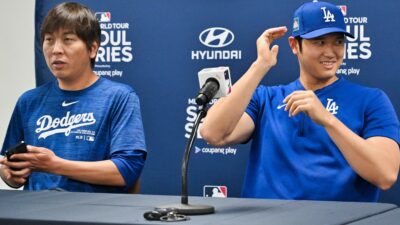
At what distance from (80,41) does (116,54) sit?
530 mm

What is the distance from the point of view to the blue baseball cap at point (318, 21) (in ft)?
9.04

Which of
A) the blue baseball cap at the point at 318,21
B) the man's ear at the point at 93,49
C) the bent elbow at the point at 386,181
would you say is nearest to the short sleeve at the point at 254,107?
the blue baseball cap at the point at 318,21

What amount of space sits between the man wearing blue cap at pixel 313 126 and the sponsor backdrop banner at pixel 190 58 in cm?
34

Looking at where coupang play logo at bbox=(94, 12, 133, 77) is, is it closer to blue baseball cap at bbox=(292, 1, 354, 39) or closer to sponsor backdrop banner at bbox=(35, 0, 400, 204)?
sponsor backdrop banner at bbox=(35, 0, 400, 204)

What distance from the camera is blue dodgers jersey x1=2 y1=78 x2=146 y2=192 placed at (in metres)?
2.82

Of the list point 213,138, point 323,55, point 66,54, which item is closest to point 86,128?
point 66,54

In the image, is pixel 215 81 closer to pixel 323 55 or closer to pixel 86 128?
pixel 323 55

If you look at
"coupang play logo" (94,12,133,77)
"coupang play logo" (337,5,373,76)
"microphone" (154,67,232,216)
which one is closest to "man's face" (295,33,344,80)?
"coupang play logo" (337,5,373,76)

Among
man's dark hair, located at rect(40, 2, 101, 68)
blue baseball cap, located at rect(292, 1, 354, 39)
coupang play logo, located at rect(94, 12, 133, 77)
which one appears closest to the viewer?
blue baseball cap, located at rect(292, 1, 354, 39)

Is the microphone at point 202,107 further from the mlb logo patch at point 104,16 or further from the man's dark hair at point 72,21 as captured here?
the mlb logo patch at point 104,16

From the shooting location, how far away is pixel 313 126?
2.72 metres

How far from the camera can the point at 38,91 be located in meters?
3.01

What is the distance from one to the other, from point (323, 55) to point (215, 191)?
0.82 m

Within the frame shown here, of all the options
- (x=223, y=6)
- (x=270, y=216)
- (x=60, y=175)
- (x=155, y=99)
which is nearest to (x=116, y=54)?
(x=155, y=99)
